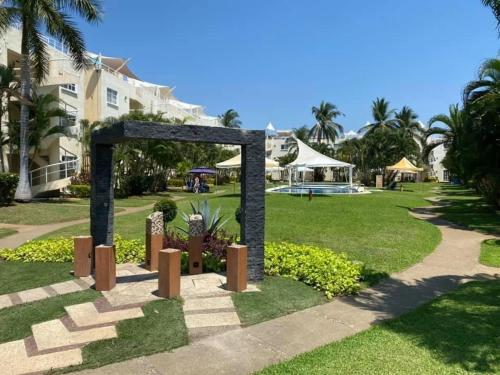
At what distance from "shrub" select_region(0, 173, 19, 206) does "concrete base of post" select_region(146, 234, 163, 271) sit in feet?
45.7

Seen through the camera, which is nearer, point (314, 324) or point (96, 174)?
point (314, 324)

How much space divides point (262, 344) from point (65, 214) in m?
Result: 14.1

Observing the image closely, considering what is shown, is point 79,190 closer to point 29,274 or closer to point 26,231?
point 26,231

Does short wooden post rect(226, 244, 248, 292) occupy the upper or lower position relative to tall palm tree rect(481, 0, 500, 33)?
lower

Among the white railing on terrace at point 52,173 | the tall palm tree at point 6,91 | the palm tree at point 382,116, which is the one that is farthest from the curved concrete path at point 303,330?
the palm tree at point 382,116

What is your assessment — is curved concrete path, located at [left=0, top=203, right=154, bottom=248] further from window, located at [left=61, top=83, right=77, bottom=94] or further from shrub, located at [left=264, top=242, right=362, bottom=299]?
window, located at [left=61, top=83, right=77, bottom=94]

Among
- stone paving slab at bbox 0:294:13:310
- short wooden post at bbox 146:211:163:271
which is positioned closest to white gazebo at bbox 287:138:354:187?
short wooden post at bbox 146:211:163:271

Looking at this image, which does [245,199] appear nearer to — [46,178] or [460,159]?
[460,159]

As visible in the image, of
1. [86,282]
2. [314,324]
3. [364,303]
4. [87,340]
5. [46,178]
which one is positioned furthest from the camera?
[46,178]

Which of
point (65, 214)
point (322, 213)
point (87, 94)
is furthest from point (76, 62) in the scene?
point (322, 213)

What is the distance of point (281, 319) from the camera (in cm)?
544

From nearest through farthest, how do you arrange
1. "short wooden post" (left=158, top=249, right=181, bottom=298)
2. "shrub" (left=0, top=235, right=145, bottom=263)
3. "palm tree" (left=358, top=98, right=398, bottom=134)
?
"short wooden post" (left=158, top=249, right=181, bottom=298) → "shrub" (left=0, top=235, right=145, bottom=263) → "palm tree" (left=358, top=98, right=398, bottom=134)

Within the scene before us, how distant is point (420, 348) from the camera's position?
14.9 ft

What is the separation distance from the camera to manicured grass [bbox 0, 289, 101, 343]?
4.87 m
